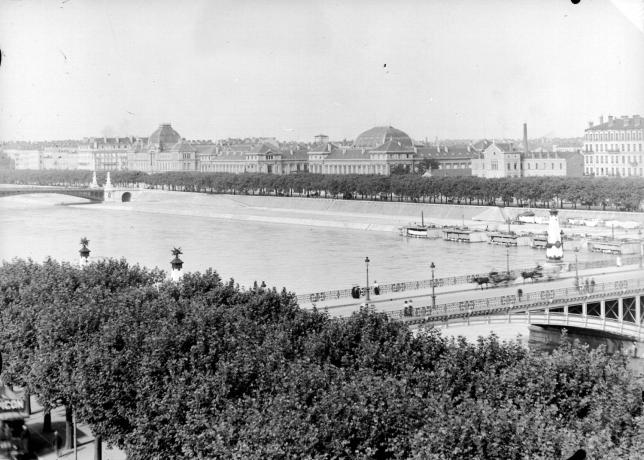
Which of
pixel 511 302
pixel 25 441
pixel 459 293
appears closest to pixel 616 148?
pixel 459 293

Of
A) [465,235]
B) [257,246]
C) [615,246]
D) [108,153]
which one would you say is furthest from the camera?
[108,153]

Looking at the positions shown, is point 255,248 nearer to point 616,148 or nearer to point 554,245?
point 554,245

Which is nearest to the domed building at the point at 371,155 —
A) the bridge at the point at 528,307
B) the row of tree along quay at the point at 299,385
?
the bridge at the point at 528,307

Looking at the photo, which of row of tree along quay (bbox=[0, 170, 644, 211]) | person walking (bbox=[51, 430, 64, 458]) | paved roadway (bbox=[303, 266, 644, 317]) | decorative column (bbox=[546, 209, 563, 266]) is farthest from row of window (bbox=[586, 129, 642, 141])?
person walking (bbox=[51, 430, 64, 458])

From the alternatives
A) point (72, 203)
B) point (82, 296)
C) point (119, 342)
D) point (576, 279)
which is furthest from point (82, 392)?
point (72, 203)

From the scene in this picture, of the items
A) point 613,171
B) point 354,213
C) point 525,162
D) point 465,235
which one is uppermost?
point 525,162

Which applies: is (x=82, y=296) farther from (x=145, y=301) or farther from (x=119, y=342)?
(x=119, y=342)

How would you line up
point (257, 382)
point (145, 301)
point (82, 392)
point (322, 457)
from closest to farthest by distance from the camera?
point (322, 457), point (257, 382), point (82, 392), point (145, 301)
